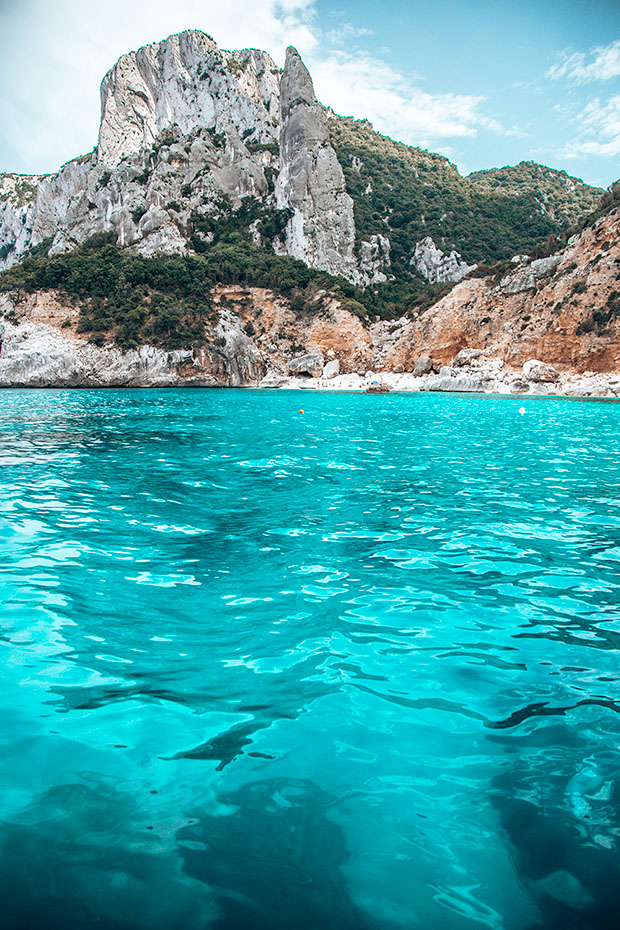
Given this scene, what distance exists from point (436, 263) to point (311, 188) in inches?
958

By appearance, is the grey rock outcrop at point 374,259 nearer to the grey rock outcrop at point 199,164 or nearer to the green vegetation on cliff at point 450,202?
the grey rock outcrop at point 199,164

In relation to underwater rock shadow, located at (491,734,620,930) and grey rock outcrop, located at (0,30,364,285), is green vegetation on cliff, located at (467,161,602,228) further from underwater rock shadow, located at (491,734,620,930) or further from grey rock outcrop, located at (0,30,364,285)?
underwater rock shadow, located at (491,734,620,930)

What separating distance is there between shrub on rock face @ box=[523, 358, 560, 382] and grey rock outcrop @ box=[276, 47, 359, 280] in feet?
131

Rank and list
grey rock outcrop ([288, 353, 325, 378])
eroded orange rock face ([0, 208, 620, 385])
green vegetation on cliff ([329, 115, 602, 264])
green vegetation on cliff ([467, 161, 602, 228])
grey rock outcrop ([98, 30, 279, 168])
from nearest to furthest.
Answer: eroded orange rock face ([0, 208, 620, 385])
grey rock outcrop ([288, 353, 325, 378])
green vegetation on cliff ([329, 115, 602, 264])
green vegetation on cliff ([467, 161, 602, 228])
grey rock outcrop ([98, 30, 279, 168])

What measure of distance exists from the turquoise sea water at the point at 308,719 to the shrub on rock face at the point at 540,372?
143 ft

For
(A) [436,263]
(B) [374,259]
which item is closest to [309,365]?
(B) [374,259]

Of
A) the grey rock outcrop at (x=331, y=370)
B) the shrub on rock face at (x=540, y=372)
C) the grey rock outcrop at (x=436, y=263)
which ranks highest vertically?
the grey rock outcrop at (x=436, y=263)

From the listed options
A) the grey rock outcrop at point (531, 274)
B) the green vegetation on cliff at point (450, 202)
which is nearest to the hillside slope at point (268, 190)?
the green vegetation on cliff at point (450, 202)

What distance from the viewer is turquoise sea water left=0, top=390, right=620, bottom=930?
1785mm

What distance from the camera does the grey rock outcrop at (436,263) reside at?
79250mm

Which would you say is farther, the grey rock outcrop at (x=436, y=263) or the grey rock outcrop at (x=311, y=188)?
the grey rock outcrop at (x=436, y=263)

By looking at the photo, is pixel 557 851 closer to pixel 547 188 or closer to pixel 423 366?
pixel 423 366

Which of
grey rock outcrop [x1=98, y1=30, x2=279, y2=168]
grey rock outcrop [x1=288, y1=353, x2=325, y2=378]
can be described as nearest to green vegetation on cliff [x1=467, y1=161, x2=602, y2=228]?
grey rock outcrop [x1=98, y1=30, x2=279, y2=168]

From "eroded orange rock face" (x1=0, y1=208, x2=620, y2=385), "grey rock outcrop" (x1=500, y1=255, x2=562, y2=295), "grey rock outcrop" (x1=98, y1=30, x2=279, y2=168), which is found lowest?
"eroded orange rock face" (x1=0, y1=208, x2=620, y2=385)
